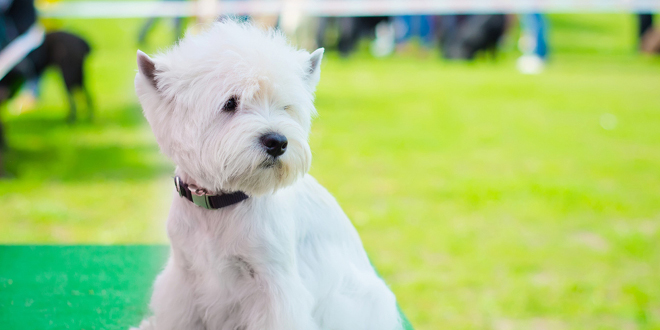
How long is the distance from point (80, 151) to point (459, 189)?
16.3ft

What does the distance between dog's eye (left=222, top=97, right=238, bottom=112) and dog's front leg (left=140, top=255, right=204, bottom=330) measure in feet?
2.08

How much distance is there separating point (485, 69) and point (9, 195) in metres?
12.3

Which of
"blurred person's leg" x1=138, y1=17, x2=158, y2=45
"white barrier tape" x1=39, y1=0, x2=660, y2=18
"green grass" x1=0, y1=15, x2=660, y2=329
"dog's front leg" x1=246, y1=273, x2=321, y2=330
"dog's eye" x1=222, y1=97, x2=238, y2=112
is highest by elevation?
"white barrier tape" x1=39, y1=0, x2=660, y2=18

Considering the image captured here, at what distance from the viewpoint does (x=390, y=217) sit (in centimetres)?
608

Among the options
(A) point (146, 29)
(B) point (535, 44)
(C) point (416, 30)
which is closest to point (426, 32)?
(C) point (416, 30)

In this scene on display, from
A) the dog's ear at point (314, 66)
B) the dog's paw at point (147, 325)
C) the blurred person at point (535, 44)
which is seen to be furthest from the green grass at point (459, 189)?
the blurred person at point (535, 44)

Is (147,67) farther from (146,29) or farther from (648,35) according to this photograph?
(648,35)

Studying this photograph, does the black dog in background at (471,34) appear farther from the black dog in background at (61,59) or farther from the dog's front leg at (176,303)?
the dog's front leg at (176,303)

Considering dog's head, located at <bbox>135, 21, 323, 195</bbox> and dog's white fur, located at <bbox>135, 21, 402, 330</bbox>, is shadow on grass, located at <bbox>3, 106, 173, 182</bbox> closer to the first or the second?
dog's white fur, located at <bbox>135, 21, 402, 330</bbox>

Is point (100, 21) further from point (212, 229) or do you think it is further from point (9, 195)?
point (212, 229)

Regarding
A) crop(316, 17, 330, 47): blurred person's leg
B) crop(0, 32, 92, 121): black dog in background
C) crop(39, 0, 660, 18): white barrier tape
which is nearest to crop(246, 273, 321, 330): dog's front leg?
crop(0, 32, 92, 121): black dog in background

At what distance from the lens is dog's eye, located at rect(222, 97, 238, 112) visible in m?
1.89

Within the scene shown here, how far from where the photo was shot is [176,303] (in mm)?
2285

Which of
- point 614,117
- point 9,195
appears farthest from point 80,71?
point 614,117
